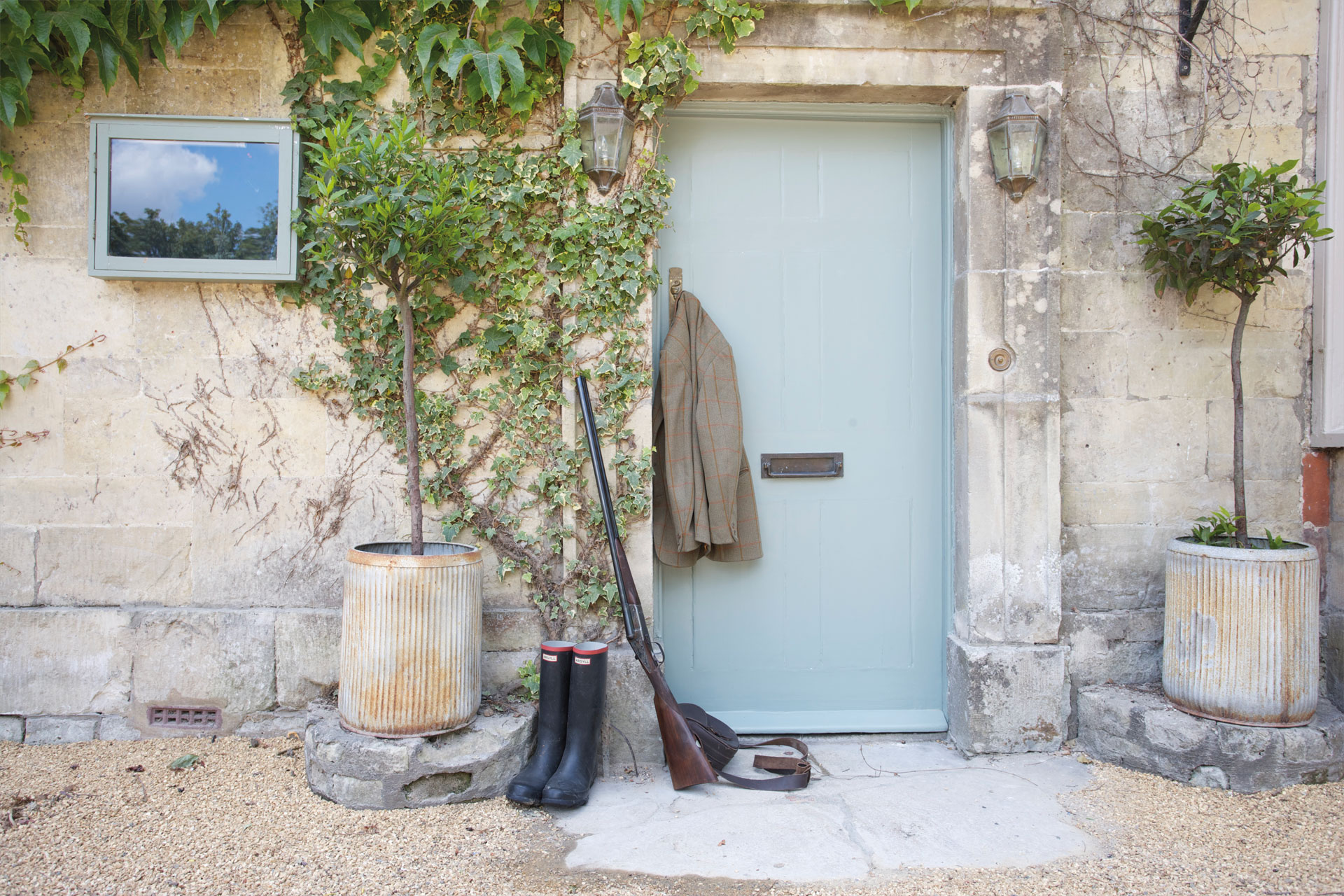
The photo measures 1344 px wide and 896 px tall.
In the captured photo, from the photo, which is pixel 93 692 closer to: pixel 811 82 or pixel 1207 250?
pixel 811 82

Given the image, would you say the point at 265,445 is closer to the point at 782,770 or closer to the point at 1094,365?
the point at 782,770

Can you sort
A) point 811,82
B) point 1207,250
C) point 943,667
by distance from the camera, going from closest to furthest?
point 1207,250, point 811,82, point 943,667

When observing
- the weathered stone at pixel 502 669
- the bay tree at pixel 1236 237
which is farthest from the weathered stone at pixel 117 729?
the bay tree at pixel 1236 237

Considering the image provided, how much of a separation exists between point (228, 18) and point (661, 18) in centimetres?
164

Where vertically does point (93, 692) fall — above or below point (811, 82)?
below

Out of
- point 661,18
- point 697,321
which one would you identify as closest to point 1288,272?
point 697,321

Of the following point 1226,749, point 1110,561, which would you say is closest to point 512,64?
point 1110,561

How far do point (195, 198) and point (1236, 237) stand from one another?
368 centimetres

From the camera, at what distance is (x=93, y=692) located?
121 inches

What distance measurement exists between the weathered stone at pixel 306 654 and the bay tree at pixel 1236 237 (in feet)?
11.0

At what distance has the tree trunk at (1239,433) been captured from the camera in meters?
2.98

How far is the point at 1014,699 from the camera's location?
10.2ft

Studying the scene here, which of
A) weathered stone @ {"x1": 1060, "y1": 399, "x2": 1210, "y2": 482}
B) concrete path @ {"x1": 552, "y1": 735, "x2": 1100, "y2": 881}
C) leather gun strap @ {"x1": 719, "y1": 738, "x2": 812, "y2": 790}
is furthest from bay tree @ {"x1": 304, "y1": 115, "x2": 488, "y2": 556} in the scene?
weathered stone @ {"x1": 1060, "y1": 399, "x2": 1210, "y2": 482}

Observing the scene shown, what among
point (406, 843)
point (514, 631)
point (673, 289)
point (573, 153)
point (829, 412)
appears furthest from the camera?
point (829, 412)
